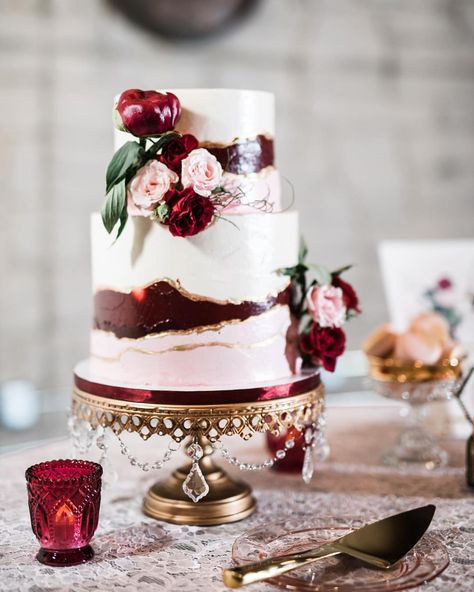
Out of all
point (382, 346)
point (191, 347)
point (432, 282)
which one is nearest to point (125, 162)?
point (191, 347)

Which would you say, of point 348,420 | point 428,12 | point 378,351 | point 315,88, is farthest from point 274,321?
point 428,12

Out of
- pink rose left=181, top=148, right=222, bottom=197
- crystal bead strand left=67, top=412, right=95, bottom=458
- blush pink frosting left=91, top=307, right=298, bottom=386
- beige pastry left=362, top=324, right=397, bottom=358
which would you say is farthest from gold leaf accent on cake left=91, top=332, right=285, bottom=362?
beige pastry left=362, top=324, right=397, bottom=358

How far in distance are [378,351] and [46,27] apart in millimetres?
1586

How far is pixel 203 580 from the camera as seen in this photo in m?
1.07

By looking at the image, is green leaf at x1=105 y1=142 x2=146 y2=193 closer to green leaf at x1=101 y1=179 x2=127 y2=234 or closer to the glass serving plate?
green leaf at x1=101 y1=179 x2=127 y2=234

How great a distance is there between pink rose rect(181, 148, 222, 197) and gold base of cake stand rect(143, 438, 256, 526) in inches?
14.3

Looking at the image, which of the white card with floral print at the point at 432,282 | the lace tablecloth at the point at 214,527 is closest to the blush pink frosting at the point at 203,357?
the lace tablecloth at the point at 214,527

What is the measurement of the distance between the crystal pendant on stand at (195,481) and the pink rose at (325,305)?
28 cm

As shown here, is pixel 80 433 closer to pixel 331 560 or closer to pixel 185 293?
pixel 185 293

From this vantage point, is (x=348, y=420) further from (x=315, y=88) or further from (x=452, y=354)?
(x=315, y=88)

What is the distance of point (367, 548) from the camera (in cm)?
109

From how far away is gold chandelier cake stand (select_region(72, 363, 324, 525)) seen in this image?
1.23 metres

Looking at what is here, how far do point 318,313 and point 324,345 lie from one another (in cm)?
5

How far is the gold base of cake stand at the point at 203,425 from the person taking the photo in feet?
4.02
